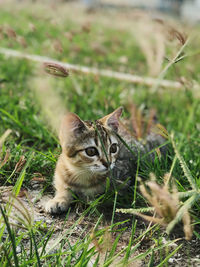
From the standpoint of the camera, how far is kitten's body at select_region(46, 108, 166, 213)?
7.81 ft

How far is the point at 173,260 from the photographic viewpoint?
1.98 metres

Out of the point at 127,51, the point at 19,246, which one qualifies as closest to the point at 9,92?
the point at 19,246

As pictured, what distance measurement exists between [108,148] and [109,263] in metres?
0.95

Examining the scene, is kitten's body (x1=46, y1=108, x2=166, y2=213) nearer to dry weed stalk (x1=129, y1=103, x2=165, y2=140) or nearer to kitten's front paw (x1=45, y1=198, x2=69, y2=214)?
kitten's front paw (x1=45, y1=198, x2=69, y2=214)

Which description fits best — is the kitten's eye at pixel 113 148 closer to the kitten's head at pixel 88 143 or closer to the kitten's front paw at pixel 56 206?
the kitten's head at pixel 88 143

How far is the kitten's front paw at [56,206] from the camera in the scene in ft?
7.54

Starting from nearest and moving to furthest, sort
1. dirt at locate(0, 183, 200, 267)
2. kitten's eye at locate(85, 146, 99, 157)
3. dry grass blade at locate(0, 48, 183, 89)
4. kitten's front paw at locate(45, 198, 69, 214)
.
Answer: dirt at locate(0, 183, 200, 267) → kitten's front paw at locate(45, 198, 69, 214) → kitten's eye at locate(85, 146, 99, 157) → dry grass blade at locate(0, 48, 183, 89)

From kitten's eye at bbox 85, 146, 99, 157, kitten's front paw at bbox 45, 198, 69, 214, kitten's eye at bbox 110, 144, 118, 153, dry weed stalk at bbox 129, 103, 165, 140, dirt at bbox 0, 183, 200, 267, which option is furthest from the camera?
kitten's eye at bbox 110, 144, 118, 153

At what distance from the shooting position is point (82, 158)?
2441 millimetres

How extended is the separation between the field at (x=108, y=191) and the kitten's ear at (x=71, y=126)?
0.36 feet

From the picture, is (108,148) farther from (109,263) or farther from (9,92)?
(9,92)

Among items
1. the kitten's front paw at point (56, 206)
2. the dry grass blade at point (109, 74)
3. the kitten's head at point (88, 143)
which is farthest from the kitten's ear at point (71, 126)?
the dry grass blade at point (109, 74)

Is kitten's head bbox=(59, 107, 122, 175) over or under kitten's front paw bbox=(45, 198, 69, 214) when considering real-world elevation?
over

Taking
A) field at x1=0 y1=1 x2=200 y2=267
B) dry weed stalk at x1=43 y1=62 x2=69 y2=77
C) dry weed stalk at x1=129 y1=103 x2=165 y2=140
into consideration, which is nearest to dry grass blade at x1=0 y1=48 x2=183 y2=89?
field at x1=0 y1=1 x2=200 y2=267
